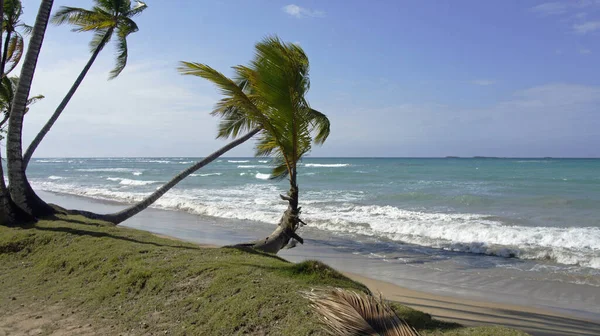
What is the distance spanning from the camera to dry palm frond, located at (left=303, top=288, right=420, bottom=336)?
124 inches

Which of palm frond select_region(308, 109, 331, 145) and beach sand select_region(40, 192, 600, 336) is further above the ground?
palm frond select_region(308, 109, 331, 145)

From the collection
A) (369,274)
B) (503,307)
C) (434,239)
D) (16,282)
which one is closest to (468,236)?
(434,239)

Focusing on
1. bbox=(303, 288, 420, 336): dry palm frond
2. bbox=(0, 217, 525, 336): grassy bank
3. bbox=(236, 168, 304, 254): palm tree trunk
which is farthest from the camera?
bbox=(236, 168, 304, 254): palm tree trunk

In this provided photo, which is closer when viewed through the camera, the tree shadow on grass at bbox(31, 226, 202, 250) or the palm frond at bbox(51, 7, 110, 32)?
the tree shadow on grass at bbox(31, 226, 202, 250)

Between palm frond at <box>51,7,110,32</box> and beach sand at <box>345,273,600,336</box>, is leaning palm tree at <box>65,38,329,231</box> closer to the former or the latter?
beach sand at <box>345,273,600,336</box>

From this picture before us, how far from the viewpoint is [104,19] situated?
11.7 metres

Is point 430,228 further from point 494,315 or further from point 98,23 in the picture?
point 98,23

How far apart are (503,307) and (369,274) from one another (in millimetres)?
2831

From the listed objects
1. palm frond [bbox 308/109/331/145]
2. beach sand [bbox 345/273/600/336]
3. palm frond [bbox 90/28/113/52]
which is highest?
palm frond [bbox 90/28/113/52]

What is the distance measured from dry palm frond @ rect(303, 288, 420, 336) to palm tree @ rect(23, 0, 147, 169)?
9515 millimetres

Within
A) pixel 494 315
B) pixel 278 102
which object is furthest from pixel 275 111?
pixel 494 315


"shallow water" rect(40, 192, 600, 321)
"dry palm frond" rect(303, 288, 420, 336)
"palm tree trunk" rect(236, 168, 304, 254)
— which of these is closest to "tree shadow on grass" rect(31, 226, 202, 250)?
"palm tree trunk" rect(236, 168, 304, 254)

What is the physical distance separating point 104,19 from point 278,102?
6.99 m

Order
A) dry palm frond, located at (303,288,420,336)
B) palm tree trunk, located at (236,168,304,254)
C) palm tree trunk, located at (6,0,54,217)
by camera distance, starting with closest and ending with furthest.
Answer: dry palm frond, located at (303,288,420,336), palm tree trunk, located at (236,168,304,254), palm tree trunk, located at (6,0,54,217)
